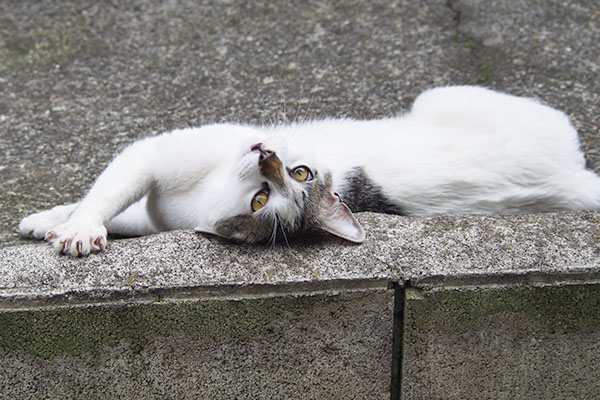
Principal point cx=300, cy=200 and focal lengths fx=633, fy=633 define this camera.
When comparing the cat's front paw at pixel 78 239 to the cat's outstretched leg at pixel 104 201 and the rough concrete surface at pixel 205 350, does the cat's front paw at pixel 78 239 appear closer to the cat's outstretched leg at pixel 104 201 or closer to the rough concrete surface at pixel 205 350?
the cat's outstretched leg at pixel 104 201

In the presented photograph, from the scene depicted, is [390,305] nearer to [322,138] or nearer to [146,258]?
[146,258]

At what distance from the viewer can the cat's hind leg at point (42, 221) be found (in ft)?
8.93

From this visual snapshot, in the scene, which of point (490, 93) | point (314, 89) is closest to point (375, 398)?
point (490, 93)

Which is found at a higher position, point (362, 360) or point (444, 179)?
point (444, 179)

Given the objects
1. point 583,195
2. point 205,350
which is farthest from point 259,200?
point 583,195

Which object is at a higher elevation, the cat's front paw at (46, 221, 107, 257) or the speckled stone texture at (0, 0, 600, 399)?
the cat's front paw at (46, 221, 107, 257)

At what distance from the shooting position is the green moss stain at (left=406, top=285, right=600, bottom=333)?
223 centimetres

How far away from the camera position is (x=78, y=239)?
7.41 feet

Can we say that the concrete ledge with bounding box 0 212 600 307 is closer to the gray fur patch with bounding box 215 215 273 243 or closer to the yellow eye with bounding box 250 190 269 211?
the gray fur patch with bounding box 215 215 273 243

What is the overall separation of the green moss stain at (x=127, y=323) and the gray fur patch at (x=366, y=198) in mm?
595

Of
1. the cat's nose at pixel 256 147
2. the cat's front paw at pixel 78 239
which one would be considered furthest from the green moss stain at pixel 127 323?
the cat's nose at pixel 256 147

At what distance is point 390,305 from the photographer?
2.25 m

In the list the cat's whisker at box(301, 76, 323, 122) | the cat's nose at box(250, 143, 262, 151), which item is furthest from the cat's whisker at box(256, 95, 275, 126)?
the cat's nose at box(250, 143, 262, 151)

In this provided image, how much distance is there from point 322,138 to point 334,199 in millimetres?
706
